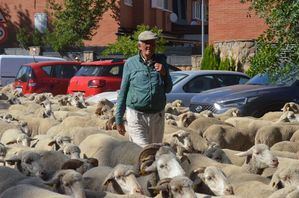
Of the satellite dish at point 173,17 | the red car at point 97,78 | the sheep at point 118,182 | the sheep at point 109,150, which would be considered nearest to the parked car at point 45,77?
the red car at point 97,78

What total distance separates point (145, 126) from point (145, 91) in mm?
447

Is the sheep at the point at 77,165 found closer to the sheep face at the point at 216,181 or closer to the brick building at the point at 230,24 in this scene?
the sheep face at the point at 216,181

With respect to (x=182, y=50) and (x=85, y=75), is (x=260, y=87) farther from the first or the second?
(x=182, y=50)

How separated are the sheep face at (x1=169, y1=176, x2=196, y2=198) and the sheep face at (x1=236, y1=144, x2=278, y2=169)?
2.42 m

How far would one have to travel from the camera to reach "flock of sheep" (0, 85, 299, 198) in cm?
846

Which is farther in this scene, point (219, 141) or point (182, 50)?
point (182, 50)

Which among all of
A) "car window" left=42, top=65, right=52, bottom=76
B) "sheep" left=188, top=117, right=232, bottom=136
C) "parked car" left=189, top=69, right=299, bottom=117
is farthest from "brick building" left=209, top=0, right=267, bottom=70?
"sheep" left=188, top=117, right=232, bottom=136

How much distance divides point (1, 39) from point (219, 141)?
33488mm

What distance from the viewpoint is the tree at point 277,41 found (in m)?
13.6

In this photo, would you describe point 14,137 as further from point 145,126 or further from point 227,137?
point 145,126

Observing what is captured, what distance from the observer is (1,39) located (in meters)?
46.2

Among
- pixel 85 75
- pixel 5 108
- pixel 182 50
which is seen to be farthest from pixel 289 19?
pixel 182 50

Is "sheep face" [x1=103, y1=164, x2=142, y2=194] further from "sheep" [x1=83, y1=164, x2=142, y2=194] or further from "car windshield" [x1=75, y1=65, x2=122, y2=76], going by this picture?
"car windshield" [x1=75, y1=65, x2=122, y2=76]

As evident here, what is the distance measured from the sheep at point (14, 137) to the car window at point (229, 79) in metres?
7.76
